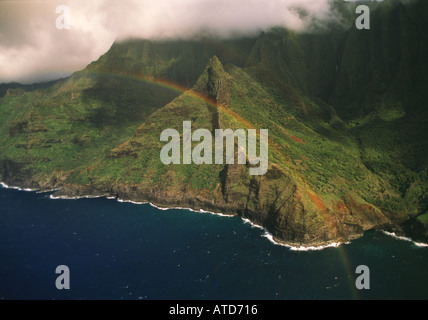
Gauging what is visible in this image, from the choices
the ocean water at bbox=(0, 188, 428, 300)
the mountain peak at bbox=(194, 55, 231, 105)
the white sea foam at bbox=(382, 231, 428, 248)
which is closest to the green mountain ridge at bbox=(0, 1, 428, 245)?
the mountain peak at bbox=(194, 55, 231, 105)

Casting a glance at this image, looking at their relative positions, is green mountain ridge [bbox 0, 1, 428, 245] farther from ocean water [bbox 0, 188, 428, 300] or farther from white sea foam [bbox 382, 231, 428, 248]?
ocean water [bbox 0, 188, 428, 300]

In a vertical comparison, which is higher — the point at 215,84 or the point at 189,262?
the point at 215,84

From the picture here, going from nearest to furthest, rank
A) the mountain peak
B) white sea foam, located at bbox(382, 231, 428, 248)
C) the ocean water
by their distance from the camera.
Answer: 1. the ocean water
2. white sea foam, located at bbox(382, 231, 428, 248)
3. the mountain peak

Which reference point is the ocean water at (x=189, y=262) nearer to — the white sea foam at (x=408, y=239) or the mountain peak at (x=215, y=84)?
the white sea foam at (x=408, y=239)

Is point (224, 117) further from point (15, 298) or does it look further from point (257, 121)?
point (15, 298)

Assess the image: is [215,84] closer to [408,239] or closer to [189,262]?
[189,262]

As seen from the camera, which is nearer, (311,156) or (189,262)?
(189,262)

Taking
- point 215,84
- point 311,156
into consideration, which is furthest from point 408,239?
point 215,84

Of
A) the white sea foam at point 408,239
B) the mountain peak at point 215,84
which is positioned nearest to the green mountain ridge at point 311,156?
the mountain peak at point 215,84
